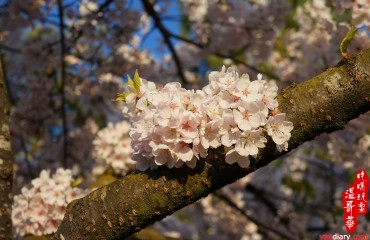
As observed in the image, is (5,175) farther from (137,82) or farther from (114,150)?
(114,150)

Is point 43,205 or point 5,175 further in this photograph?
point 43,205

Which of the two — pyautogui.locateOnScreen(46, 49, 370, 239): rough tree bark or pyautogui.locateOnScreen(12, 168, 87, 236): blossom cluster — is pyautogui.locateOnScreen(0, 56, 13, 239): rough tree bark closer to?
pyautogui.locateOnScreen(12, 168, 87, 236): blossom cluster

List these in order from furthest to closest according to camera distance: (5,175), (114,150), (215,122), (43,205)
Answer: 1. (114,150)
2. (43,205)
3. (5,175)
4. (215,122)

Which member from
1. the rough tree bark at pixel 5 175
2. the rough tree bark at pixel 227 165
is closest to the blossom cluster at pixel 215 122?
the rough tree bark at pixel 227 165

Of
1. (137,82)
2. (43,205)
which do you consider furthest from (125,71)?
(137,82)

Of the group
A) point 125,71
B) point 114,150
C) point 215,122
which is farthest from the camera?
point 125,71

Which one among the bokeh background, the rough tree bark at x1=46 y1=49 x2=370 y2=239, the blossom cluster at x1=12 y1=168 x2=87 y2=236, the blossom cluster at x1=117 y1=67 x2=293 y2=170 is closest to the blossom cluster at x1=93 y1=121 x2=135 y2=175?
the bokeh background

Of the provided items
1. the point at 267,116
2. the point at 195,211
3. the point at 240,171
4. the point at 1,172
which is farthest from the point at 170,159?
the point at 195,211

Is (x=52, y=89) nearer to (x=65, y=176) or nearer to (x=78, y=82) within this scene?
(x=78, y=82)
